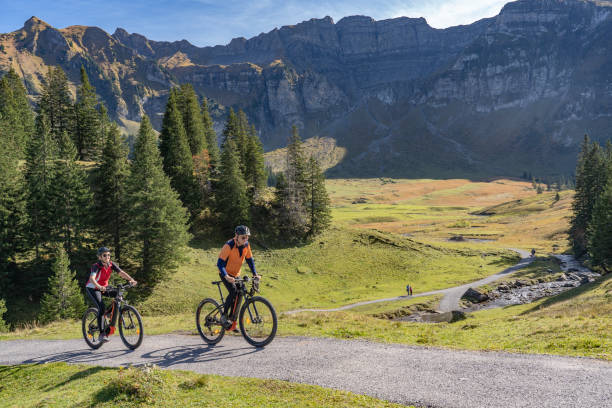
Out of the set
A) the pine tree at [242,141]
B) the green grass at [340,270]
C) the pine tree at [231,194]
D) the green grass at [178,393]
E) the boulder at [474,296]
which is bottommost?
the boulder at [474,296]

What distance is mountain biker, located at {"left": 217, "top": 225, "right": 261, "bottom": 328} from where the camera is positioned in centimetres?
1209

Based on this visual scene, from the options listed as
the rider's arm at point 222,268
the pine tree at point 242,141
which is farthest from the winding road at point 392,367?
the pine tree at point 242,141

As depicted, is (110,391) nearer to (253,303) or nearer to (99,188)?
(253,303)

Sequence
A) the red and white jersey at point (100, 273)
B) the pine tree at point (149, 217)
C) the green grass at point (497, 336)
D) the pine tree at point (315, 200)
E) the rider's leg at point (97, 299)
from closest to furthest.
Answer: the green grass at point (497, 336)
the red and white jersey at point (100, 273)
the rider's leg at point (97, 299)
the pine tree at point (149, 217)
the pine tree at point (315, 200)

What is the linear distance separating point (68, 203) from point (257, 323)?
4185 cm

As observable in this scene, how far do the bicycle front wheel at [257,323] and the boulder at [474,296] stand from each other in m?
46.8

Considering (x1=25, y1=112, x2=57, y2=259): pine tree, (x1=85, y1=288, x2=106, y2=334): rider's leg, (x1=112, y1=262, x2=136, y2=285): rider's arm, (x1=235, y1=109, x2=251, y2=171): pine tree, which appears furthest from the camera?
(x1=235, y1=109, x2=251, y2=171): pine tree

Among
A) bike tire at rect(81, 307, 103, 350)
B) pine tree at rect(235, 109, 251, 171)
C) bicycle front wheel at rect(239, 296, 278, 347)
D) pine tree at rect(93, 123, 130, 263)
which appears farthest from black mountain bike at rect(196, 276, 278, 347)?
pine tree at rect(235, 109, 251, 171)

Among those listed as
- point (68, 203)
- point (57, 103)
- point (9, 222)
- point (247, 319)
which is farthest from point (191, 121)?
point (247, 319)

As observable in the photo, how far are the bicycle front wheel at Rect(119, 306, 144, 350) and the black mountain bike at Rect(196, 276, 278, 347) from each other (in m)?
2.56

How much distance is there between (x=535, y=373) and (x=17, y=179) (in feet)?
177

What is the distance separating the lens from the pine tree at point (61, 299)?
33094 millimetres

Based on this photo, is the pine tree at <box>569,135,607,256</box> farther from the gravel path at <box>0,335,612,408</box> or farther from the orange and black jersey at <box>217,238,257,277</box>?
the orange and black jersey at <box>217,238,257,277</box>

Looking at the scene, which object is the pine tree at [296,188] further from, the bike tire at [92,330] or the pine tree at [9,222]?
the bike tire at [92,330]
